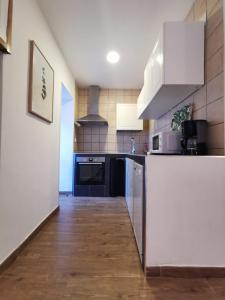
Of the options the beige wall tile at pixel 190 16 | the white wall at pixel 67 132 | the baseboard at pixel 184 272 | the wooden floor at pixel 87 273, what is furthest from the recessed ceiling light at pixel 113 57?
the baseboard at pixel 184 272

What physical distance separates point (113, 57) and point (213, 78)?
1.99 meters

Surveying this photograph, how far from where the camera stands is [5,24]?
1.51 m

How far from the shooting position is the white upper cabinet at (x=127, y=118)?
487 centimetres

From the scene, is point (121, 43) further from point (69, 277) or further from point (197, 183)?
point (69, 277)

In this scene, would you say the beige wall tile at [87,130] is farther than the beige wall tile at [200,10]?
Yes

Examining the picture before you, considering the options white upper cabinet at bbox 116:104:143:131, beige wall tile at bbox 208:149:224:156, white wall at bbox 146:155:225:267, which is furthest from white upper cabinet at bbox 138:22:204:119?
white upper cabinet at bbox 116:104:143:131

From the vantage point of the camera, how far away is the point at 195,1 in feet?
7.18

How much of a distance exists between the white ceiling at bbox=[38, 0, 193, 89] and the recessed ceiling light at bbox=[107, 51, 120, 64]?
67 mm

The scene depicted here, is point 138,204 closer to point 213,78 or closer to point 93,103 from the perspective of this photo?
point 213,78

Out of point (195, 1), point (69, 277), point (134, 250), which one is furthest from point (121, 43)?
point (69, 277)

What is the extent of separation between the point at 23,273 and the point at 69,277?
1.10 ft

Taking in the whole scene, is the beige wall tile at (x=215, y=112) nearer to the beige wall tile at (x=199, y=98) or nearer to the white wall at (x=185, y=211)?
the beige wall tile at (x=199, y=98)

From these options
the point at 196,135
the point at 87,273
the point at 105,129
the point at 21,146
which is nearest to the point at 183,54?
the point at 196,135

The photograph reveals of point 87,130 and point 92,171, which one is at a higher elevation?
point 87,130
